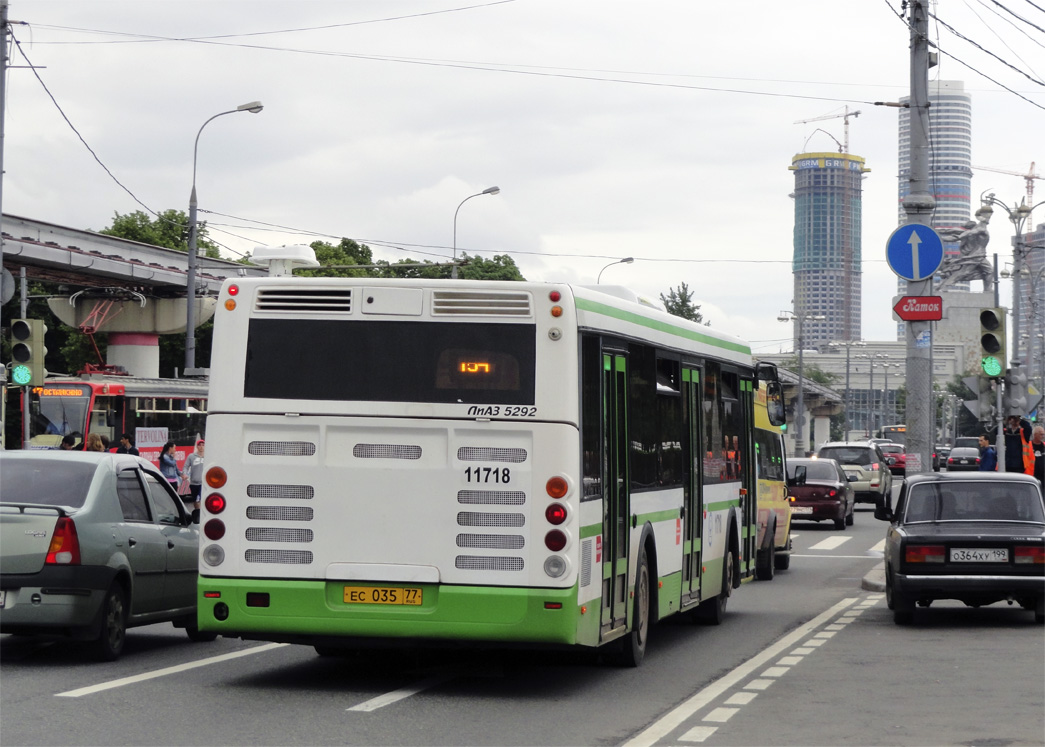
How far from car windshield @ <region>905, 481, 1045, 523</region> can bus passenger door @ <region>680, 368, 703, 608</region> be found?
281cm

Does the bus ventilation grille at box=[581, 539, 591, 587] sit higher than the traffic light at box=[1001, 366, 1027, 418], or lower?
lower

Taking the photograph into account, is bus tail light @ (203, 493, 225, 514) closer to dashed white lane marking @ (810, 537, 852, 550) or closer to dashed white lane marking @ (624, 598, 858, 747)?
dashed white lane marking @ (624, 598, 858, 747)

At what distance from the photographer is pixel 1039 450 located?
82.7 feet

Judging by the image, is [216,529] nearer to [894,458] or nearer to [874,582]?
[874,582]

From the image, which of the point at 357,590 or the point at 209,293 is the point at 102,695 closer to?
the point at 357,590

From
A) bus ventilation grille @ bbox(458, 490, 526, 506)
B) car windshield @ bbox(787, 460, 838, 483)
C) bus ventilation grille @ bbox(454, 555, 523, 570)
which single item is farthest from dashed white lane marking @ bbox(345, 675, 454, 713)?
car windshield @ bbox(787, 460, 838, 483)

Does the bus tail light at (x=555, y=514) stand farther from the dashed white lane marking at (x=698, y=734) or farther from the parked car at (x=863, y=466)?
the parked car at (x=863, y=466)

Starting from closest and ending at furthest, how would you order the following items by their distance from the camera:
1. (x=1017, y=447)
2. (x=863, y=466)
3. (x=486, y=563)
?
(x=486, y=563) < (x=1017, y=447) < (x=863, y=466)

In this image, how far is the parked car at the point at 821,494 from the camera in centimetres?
3544

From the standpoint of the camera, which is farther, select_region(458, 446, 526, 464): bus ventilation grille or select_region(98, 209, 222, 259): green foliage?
select_region(98, 209, 222, 259): green foliage

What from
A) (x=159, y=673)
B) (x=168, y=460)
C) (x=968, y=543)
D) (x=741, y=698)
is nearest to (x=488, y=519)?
(x=741, y=698)

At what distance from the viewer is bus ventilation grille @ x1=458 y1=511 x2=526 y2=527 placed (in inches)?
400

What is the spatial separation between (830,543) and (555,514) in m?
22.2

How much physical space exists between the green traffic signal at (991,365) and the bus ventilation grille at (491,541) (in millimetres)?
12506
